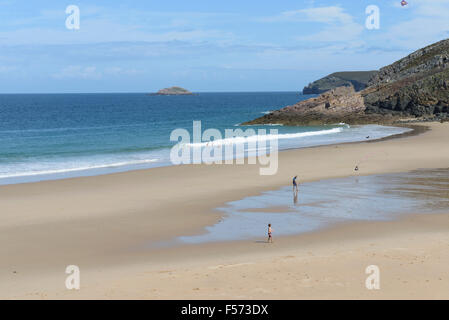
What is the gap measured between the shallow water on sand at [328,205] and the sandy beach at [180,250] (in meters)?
0.82

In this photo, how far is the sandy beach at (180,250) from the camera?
1205 cm

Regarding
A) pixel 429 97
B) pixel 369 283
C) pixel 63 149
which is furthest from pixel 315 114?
pixel 369 283

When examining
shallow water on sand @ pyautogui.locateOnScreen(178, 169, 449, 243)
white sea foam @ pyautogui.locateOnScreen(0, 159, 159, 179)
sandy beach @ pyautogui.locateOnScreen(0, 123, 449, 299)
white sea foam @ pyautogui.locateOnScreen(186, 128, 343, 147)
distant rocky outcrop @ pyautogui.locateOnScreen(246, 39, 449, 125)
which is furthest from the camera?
distant rocky outcrop @ pyautogui.locateOnScreen(246, 39, 449, 125)

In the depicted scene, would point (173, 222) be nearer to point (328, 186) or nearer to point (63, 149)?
point (328, 186)

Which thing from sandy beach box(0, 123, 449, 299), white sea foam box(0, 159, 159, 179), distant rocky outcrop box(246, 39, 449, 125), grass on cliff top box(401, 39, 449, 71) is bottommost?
sandy beach box(0, 123, 449, 299)

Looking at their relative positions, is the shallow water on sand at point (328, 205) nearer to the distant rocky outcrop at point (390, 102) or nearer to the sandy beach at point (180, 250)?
the sandy beach at point (180, 250)

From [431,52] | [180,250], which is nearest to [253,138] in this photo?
[180,250]

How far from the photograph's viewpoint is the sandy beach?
1205 cm

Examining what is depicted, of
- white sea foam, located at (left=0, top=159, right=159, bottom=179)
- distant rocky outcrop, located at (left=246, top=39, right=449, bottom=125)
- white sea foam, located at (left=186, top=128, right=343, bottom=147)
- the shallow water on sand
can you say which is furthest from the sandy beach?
distant rocky outcrop, located at (left=246, top=39, right=449, bottom=125)

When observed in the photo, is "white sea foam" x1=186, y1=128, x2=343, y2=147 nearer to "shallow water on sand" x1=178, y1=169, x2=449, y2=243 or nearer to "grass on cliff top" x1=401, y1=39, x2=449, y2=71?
"shallow water on sand" x1=178, y1=169, x2=449, y2=243

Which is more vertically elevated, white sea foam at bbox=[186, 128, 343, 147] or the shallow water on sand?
white sea foam at bbox=[186, 128, 343, 147]

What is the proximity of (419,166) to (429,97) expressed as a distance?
140ft

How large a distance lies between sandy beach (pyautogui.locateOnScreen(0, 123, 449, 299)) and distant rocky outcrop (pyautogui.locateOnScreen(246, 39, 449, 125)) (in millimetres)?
47135

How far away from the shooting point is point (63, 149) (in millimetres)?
48906
